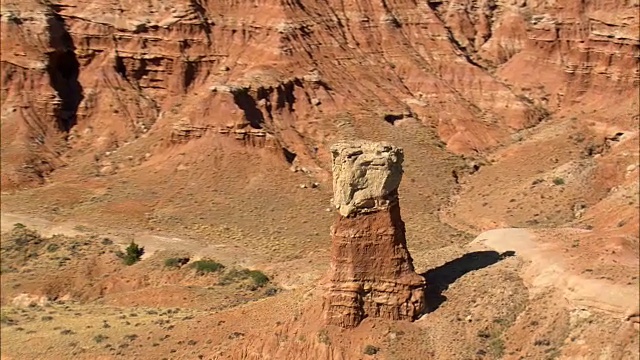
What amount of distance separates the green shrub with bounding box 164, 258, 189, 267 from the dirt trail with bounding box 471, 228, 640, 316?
21514 millimetres

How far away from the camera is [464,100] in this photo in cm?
Answer: 7831

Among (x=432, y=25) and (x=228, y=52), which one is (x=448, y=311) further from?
(x=432, y=25)

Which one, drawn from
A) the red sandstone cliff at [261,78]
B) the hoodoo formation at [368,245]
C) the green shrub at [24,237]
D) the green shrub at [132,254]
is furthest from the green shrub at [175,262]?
the hoodoo formation at [368,245]

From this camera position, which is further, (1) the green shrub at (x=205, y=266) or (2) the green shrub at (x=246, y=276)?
(1) the green shrub at (x=205, y=266)

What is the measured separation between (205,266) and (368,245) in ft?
70.4

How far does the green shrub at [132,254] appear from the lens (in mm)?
57375

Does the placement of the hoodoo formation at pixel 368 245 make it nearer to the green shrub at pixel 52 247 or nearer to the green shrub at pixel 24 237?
the green shrub at pixel 52 247

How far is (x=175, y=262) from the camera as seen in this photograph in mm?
56688

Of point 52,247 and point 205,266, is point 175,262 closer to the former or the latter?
point 205,266

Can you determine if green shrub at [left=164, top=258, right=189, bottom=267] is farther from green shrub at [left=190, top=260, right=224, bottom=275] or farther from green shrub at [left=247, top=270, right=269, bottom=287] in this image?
green shrub at [left=247, top=270, right=269, bottom=287]

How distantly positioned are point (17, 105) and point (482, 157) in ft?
122

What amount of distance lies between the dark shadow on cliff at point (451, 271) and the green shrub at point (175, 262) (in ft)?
70.5

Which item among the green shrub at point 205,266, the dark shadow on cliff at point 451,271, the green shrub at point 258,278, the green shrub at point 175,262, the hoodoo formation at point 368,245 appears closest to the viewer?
the hoodoo formation at point 368,245

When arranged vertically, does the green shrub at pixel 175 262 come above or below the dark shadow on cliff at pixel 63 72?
below
